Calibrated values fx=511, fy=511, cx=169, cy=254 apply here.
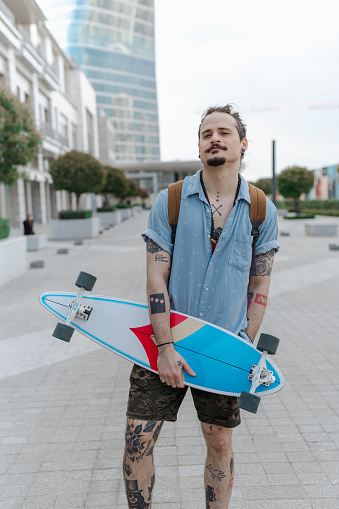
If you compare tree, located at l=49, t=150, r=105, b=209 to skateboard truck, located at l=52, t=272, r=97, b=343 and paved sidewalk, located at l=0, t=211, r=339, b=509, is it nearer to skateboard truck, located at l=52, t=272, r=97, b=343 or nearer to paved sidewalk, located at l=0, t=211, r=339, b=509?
paved sidewalk, located at l=0, t=211, r=339, b=509

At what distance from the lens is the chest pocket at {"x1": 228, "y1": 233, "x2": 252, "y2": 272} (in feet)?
6.95

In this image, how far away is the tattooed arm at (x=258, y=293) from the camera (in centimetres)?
224

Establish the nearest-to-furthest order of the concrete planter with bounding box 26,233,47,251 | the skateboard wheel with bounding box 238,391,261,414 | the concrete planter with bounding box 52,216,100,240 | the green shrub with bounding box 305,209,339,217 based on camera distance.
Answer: the skateboard wheel with bounding box 238,391,261,414
the concrete planter with bounding box 26,233,47,251
the concrete planter with bounding box 52,216,100,240
the green shrub with bounding box 305,209,339,217

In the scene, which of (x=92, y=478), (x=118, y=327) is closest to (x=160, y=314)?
(x=118, y=327)

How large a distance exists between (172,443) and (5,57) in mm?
28187

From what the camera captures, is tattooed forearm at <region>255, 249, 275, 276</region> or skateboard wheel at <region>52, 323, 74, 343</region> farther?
tattooed forearm at <region>255, 249, 275, 276</region>

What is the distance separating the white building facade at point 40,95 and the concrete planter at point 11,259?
1522 centimetres

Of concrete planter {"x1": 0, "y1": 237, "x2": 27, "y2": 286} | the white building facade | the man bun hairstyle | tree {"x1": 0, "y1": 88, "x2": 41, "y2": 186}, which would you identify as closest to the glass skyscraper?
the white building facade

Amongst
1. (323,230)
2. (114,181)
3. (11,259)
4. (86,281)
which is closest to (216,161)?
(86,281)

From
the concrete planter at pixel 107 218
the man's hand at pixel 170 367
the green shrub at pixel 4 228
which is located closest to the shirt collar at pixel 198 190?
the man's hand at pixel 170 367

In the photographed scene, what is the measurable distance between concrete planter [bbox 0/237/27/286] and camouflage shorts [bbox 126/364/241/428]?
866cm

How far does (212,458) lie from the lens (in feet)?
7.12

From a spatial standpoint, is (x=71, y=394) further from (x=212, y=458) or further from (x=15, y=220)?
(x=15, y=220)

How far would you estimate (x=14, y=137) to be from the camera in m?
13.0
